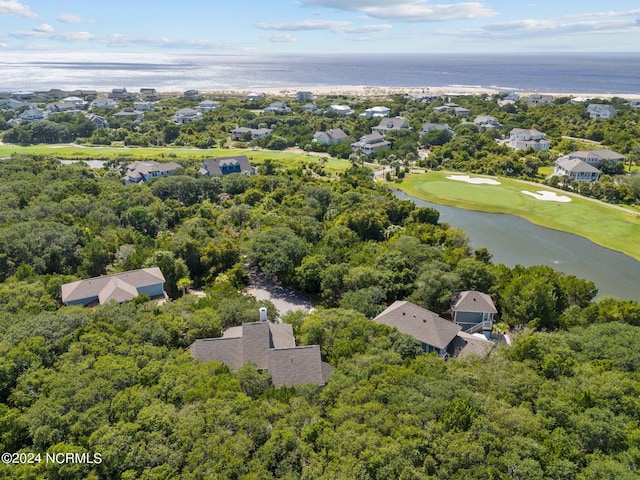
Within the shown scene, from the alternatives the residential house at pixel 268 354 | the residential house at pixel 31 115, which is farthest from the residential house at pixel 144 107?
the residential house at pixel 268 354

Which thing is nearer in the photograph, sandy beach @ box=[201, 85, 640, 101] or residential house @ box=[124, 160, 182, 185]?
residential house @ box=[124, 160, 182, 185]

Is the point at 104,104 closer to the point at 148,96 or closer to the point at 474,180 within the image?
the point at 148,96

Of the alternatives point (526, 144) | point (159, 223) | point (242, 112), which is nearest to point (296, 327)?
point (159, 223)

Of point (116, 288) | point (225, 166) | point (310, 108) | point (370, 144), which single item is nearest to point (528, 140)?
point (370, 144)

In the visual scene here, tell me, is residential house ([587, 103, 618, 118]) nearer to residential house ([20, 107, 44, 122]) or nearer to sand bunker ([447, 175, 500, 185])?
sand bunker ([447, 175, 500, 185])

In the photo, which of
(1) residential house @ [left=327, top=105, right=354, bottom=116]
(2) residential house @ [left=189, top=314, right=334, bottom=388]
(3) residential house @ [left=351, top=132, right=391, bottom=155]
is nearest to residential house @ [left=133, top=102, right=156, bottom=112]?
(1) residential house @ [left=327, top=105, right=354, bottom=116]

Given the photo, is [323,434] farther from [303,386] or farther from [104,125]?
[104,125]
